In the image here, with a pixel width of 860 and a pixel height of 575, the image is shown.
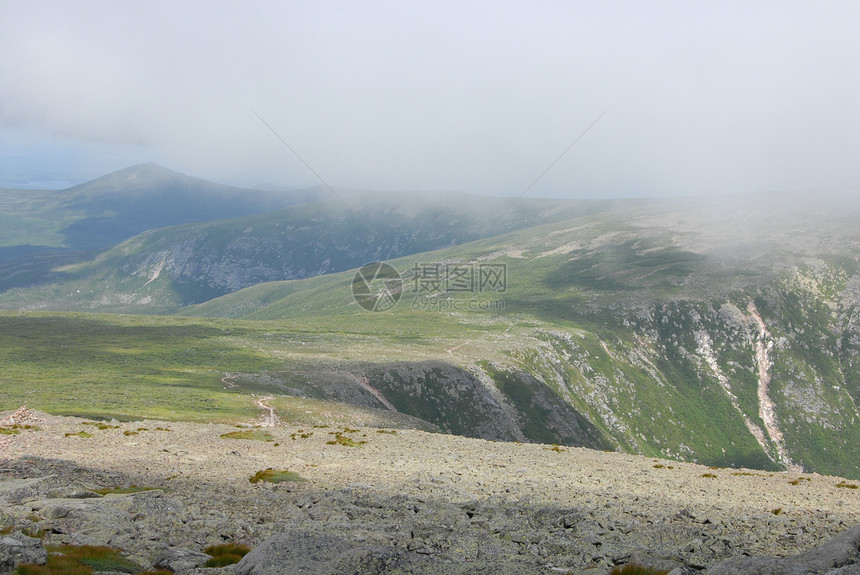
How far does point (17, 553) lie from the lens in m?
17.8

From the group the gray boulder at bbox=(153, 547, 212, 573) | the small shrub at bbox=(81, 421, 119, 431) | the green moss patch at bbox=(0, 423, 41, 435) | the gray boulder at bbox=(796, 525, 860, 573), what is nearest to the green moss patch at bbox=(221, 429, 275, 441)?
the small shrub at bbox=(81, 421, 119, 431)

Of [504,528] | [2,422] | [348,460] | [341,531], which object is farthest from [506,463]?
[2,422]

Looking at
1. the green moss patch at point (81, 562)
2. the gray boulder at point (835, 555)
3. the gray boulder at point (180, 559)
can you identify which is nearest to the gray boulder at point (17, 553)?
the green moss patch at point (81, 562)

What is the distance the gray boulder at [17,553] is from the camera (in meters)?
17.3

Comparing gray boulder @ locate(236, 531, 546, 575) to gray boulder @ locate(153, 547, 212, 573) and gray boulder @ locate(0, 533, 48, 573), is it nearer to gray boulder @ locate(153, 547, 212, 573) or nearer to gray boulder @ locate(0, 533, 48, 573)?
gray boulder @ locate(153, 547, 212, 573)

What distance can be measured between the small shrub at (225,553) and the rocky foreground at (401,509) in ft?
2.34

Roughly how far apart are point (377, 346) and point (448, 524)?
11968cm

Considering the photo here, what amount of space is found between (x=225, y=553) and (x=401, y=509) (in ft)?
34.0

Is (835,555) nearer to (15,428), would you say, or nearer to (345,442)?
(345,442)

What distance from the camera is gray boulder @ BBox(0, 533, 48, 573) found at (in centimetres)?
1734

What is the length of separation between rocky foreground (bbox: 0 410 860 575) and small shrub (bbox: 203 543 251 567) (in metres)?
0.71

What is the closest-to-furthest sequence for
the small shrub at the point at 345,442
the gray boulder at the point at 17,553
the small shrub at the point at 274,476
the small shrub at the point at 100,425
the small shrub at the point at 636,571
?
the gray boulder at the point at 17,553
the small shrub at the point at 636,571
the small shrub at the point at 274,476
the small shrub at the point at 345,442
the small shrub at the point at 100,425

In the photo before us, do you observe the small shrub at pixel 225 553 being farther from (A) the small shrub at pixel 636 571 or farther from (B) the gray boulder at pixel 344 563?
(A) the small shrub at pixel 636 571

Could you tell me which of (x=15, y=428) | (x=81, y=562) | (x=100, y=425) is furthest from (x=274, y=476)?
(x=15, y=428)
